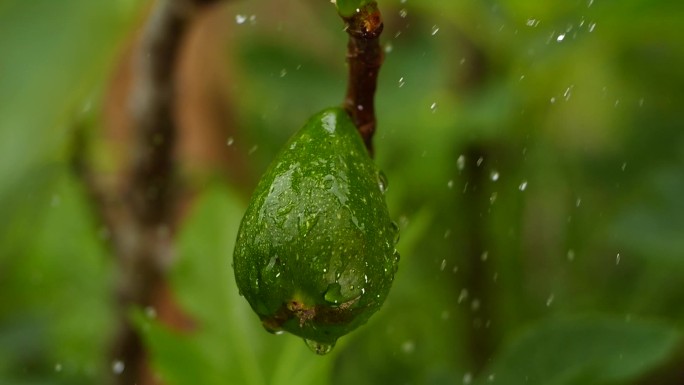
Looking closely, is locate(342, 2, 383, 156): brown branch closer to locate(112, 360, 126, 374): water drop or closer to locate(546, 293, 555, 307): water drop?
locate(112, 360, 126, 374): water drop

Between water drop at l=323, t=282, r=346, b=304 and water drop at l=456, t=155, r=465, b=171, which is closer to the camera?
water drop at l=323, t=282, r=346, b=304

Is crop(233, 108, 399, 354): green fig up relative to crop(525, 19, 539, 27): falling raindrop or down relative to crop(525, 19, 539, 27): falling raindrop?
up

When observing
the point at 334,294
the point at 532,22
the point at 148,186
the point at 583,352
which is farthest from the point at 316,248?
the point at 532,22

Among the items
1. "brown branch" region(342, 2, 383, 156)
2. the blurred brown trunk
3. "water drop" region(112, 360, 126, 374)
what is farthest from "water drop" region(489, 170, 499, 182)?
"brown branch" region(342, 2, 383, 156)

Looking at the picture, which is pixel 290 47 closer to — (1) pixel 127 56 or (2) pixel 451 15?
(2) pixel 451 15

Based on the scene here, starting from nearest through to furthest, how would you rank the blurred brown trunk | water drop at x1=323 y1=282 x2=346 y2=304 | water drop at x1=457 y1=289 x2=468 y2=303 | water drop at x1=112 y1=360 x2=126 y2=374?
water drop at x1=323 y1=282 x2=346 y2=304, the blurred brown trunk, water drop at x1=112 y1=360 x2=126 y2=374, water drop at x1=457 y1=289 x2=468 y2=303

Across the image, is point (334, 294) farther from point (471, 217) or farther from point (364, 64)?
point (471, 217)
